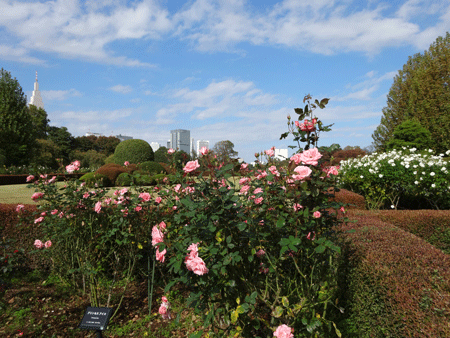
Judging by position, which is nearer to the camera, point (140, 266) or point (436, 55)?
point (140, 266)

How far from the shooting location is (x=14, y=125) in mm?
21531

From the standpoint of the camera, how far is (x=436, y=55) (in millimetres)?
20391

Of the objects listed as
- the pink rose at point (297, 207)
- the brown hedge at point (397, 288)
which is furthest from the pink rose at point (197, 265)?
the brown hedge at point (397, 288)

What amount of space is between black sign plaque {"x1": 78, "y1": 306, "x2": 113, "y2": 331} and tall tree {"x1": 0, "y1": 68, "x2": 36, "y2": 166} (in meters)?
23.2

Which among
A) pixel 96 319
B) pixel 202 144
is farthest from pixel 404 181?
pixel 202 144

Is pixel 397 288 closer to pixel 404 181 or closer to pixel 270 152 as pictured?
pixel 270 152

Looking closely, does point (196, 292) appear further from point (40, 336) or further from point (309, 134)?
point (40, 336)

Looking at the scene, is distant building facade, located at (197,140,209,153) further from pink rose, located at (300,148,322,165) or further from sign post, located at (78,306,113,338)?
sign post, located at (78,306,113,338)

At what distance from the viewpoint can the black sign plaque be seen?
2.13 m

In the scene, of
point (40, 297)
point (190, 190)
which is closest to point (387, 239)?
point (190, 190)

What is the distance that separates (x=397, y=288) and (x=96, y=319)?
2106mm

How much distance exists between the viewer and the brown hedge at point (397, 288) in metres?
1.75

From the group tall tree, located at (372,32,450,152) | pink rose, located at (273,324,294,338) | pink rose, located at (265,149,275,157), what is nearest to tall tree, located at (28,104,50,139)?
tall tree, located at (372,32,450,152)

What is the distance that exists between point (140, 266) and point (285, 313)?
2174 millimetres
